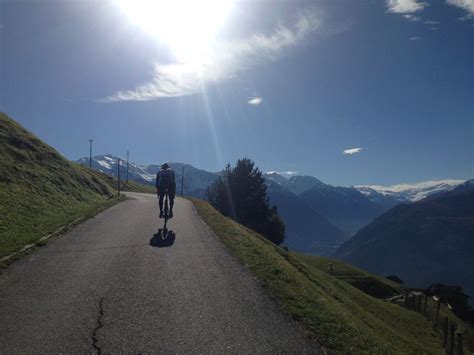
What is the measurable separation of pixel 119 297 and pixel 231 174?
203ft

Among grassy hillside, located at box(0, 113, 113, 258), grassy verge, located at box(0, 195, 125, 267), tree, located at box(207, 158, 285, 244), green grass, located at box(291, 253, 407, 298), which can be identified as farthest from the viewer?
tree, located at box(207, 158, 285, 244)

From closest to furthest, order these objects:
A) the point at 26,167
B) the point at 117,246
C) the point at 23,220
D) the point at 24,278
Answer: the point at 24,278
the point at 117,246
the point at 23,220
the point at 26,167

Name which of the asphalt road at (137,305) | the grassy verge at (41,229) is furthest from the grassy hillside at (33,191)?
the asphalt road at (137,305)

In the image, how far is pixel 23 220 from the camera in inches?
690

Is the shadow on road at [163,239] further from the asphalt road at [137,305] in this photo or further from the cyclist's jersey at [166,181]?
the cyclist's jersey at [166,181]

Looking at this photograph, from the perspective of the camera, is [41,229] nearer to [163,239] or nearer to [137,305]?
[163,239]

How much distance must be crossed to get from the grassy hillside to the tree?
3097cm

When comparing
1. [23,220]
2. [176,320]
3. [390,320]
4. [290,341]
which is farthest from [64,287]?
[390,320]

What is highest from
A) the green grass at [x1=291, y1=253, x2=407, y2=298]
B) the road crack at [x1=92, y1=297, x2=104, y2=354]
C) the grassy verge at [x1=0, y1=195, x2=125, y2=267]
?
the grassy verge at [x1=0, y1=195, x2=125, y2=267]

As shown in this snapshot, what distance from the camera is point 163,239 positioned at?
624 inches

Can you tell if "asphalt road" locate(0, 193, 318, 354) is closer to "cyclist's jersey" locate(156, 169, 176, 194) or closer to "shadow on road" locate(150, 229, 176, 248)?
"shadow on road" locate(150, 229, 176, 248)

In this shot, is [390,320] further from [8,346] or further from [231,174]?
[231,174]

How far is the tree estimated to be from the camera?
66000mm

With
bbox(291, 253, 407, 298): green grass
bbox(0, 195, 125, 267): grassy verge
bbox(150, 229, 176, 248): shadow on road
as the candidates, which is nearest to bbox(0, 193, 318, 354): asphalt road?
bbox(0, 195, 125, 267): grassy verge
